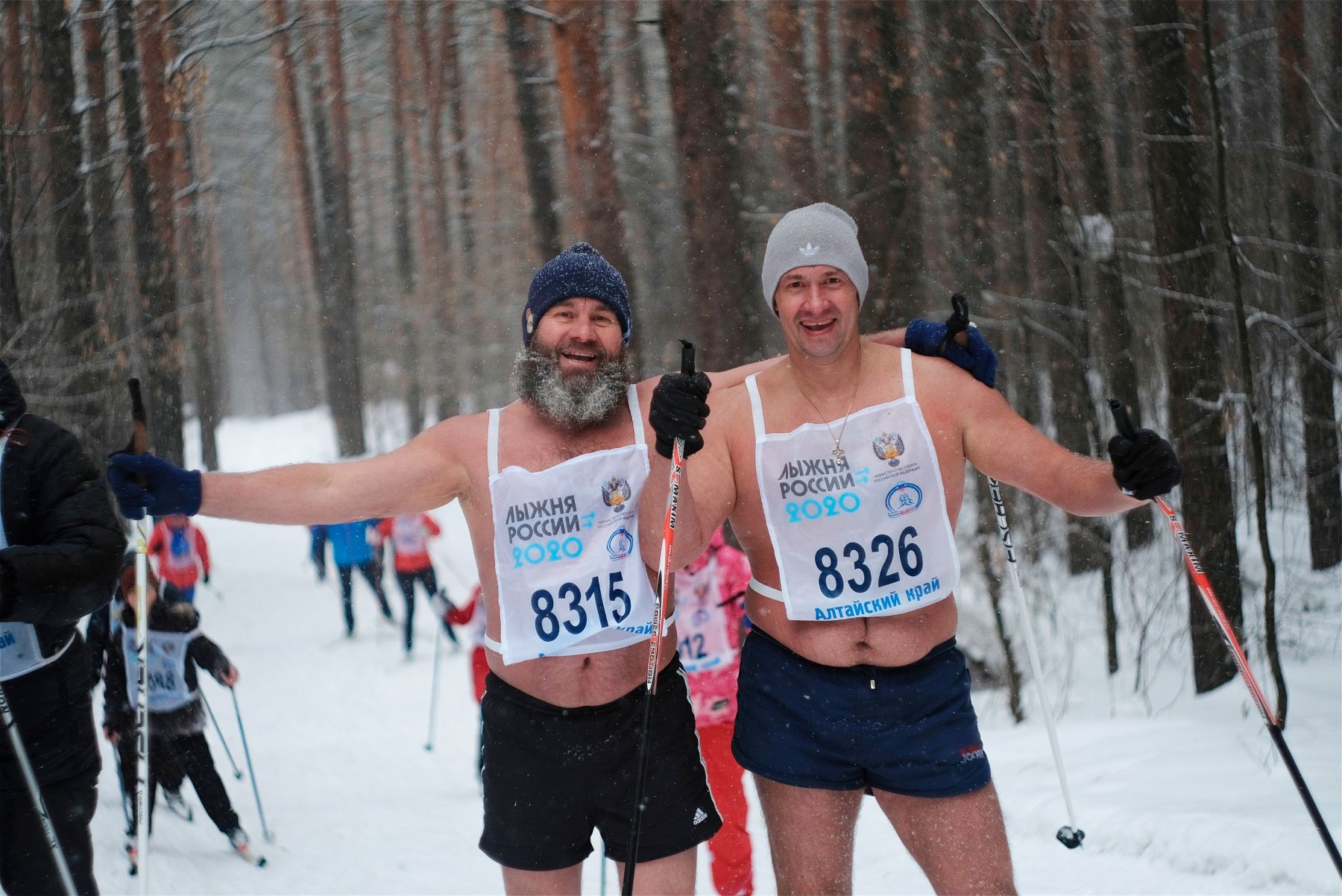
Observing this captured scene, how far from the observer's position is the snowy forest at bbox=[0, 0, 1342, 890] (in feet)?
22.7

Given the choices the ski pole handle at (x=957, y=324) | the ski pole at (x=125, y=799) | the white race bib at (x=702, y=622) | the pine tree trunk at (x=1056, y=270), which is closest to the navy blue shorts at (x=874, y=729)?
the ski pole handle at (x=957, y=324)

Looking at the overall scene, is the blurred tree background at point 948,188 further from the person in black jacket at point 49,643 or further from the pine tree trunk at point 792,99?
the person in black jacket at point 49,643

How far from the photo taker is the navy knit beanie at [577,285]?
298 cm

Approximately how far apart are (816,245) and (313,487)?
1418 millimetres

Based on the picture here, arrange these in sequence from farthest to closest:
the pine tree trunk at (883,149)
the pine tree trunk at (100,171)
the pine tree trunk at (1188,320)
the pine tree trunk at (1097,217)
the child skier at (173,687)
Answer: the pine tree trunk at (100,171)
the pine tree trunk at (1097,217)
the pine tree trunk at (883,149)
the pine tree trunk at (1188,320)
the child skier at (173,687)

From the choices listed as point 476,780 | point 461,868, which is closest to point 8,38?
point 476,780

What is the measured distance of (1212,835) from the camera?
4613mm

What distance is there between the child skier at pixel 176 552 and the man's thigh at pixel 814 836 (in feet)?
23.6

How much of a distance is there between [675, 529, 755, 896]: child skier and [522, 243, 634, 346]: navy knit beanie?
1857mm

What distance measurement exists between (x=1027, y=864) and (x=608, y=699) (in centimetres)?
298

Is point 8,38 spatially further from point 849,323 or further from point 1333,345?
point 1333,345

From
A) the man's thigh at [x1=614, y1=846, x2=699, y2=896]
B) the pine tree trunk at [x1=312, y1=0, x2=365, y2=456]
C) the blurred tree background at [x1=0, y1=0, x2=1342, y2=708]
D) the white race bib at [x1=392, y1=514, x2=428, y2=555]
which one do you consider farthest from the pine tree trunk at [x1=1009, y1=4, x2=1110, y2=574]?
the pine tree trunk at [x1=312, y1=0, x2=365, y2=456]

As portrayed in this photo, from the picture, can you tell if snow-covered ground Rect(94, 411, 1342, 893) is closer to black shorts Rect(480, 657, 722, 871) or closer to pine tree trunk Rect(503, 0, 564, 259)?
black shorts Rect(480, 657, 722, 871)

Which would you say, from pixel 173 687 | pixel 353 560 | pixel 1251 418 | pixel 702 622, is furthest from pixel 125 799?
pixel 1251 418
